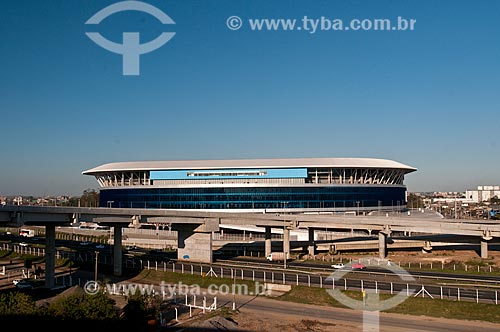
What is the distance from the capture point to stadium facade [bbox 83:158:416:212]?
4360 inches

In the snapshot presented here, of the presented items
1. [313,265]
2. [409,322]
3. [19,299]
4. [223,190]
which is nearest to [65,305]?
[19,299]

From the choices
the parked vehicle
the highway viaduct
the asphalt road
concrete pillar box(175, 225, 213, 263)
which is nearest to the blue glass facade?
the highway viaduct

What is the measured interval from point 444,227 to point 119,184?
270 ft

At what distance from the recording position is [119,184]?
122m

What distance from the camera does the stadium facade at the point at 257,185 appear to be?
11075cm

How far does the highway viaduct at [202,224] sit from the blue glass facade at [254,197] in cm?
3608

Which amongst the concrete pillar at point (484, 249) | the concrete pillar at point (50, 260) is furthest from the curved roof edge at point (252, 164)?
the concrete pillar at point (50, 260)

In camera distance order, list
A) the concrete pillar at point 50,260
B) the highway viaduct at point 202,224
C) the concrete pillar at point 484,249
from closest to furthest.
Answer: the concrete pillar at point 50,260 < the highway viaduct at point 202,224 < the concrete pillar at point 484,249

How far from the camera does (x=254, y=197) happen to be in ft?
365

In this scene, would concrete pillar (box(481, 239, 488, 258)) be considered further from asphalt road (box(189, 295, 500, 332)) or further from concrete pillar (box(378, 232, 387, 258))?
asphalt road (box(189, 295, 500, 332))

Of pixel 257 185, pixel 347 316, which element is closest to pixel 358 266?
pixel 347 316

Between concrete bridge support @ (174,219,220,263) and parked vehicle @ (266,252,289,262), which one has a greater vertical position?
concrete bridge support @ (174,219,220,263)

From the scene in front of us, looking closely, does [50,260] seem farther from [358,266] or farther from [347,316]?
[358,266]

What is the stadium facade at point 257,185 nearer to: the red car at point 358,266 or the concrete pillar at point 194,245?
the concrete pillar at point 194,245
